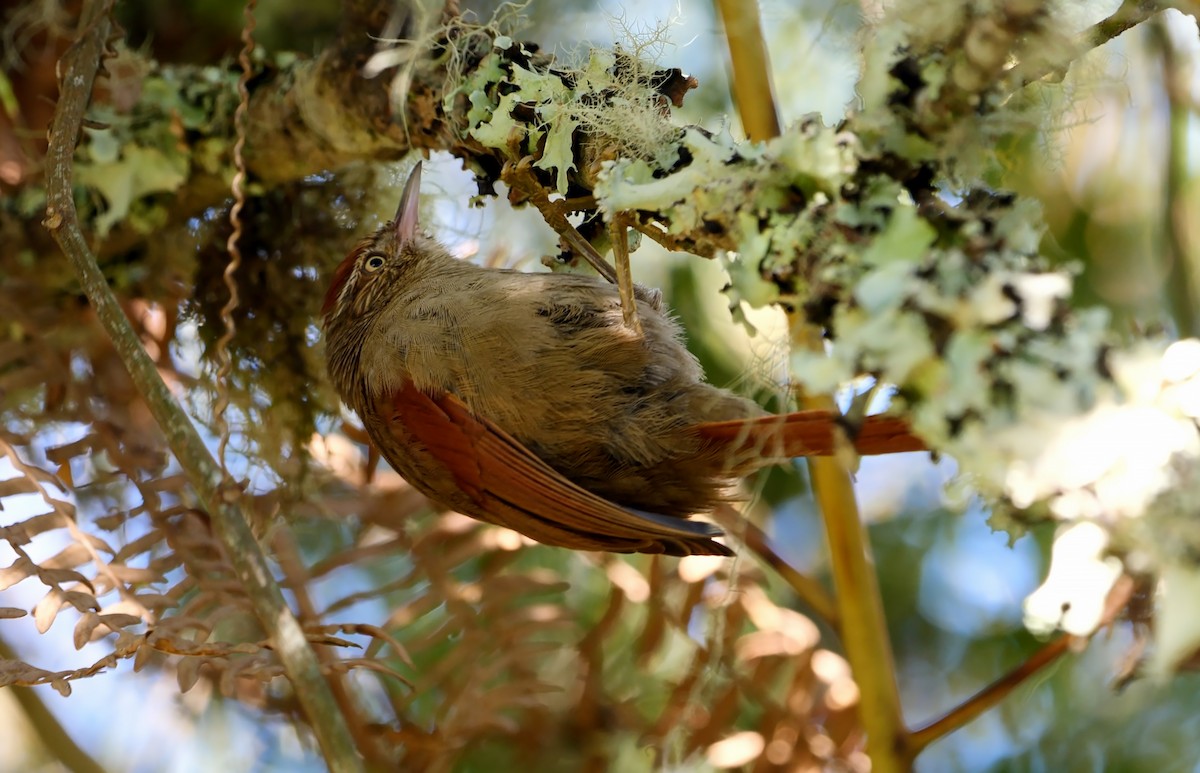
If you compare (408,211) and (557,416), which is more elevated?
(408,211)

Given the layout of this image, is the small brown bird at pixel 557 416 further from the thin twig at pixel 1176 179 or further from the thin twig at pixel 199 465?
the thin twig at pixel 1176 179

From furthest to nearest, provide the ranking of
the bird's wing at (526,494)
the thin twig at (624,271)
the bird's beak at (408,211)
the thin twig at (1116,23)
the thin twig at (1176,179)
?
the thin twig at (1176,179) < the bird's beak at (408,211) < the bird's wing at (526,494) < the thin twig at (624,271) < the thin twig at (1116,23)

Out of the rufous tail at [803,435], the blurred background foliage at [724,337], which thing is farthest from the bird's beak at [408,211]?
the rufous tail at [803,435]

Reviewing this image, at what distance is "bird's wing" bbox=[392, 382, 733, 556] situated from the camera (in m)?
2.14

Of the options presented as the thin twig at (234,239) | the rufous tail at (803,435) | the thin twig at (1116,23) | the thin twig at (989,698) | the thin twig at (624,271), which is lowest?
the thin twig at (989,698)

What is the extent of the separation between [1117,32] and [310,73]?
1.80 m

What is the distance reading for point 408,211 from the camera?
2834mm

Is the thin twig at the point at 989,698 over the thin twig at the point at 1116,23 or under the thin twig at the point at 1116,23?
under

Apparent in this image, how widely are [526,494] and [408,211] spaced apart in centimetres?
96

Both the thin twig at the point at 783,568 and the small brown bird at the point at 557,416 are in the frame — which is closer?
the small brown bird at the point at 557,416

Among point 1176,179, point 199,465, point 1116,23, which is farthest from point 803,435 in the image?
point 1176,179

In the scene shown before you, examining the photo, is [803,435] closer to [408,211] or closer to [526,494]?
[526,494]

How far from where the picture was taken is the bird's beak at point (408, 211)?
9.21 ft

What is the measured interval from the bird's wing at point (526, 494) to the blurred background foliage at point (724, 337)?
493mm
